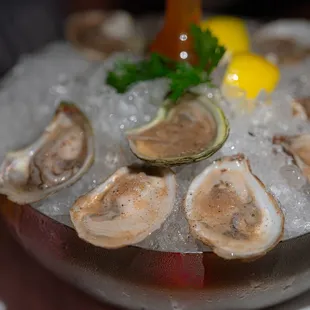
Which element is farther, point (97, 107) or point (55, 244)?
point (97, 107)

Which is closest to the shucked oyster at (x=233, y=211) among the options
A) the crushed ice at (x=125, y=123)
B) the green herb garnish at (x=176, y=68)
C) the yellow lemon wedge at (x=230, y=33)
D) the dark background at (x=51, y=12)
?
the crushed ice at (x=125, y=123)

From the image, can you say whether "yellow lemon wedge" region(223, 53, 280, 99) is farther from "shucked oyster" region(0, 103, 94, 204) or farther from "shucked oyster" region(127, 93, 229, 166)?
"shucked oyster" region(0, 103, 94, 204)

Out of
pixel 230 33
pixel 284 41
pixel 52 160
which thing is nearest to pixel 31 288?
pixel 52 160

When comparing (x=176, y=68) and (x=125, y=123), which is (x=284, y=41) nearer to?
(x=176, y=68)

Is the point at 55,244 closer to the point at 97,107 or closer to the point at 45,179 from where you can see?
the point at 45,179

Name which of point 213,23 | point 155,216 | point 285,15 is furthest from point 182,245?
point 285,15

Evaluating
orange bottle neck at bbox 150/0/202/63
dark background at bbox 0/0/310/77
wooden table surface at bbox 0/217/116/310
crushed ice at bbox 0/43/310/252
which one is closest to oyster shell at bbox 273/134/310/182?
crushed ice at bbox 0/43/310/252

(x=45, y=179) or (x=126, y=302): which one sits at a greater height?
(x=45, y=179)
